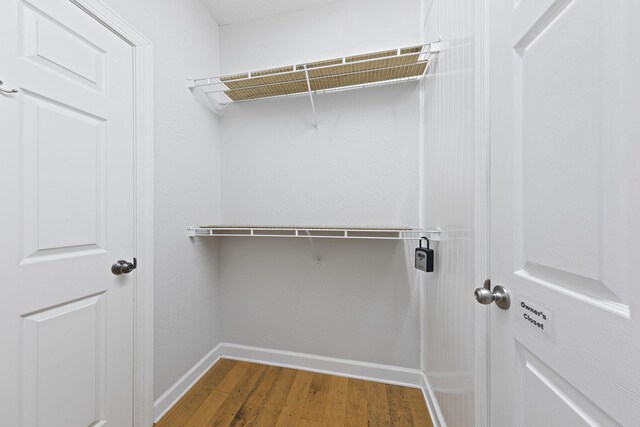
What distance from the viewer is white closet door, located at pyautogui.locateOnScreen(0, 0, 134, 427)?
2.66ft

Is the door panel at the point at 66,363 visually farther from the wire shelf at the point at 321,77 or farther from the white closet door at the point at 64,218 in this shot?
the wire shelf at the point at 321,77

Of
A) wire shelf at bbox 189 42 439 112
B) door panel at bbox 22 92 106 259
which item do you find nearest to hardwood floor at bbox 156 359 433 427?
door panel at bbox 22 92 106 259

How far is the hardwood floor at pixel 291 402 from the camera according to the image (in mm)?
1336

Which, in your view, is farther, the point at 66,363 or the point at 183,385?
the point at 183,385

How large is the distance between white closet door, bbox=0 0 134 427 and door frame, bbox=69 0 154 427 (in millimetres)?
34

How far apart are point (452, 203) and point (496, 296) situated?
47 cm

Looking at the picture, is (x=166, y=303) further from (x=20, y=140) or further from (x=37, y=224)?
(x=20, y=140)

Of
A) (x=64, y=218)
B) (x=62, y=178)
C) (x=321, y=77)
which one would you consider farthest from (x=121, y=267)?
(x=321, y=77)

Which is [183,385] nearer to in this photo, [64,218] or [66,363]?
[66,363]

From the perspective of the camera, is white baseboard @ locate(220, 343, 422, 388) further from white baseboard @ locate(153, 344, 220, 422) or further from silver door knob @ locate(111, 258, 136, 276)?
silver door knob @ locate(111, 258, 136, 276)

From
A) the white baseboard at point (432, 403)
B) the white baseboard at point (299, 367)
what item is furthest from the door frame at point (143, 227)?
the white baseboard at point (432, 403)

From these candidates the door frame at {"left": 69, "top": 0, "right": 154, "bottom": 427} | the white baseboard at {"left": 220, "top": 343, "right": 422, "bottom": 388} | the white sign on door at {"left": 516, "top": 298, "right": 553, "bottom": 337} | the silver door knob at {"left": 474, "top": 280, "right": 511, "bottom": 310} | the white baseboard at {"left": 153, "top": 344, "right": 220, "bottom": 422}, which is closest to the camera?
the white sign on door at {"left": 516, "top": 298, "right": 553, "bottom": 337}

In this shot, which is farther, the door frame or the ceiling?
the ceiling

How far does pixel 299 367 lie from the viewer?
177cm
